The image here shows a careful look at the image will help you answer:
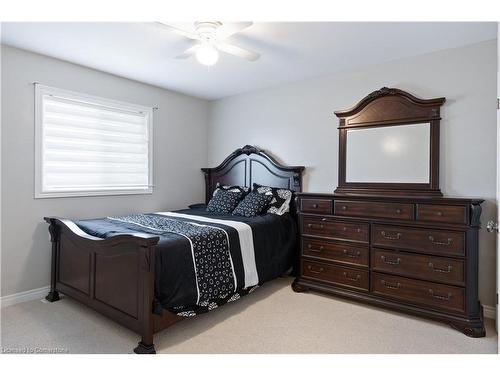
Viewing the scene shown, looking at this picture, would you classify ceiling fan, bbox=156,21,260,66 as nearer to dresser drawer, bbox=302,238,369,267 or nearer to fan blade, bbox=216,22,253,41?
fan blade, bbox=216,22,253,41

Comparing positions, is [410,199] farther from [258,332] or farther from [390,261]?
[258,332]

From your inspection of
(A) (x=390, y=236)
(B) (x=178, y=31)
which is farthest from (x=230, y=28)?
(A) (x=390, y=236)

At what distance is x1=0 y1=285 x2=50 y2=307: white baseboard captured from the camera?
2785 millimetres

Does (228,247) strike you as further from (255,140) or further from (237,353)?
(255,140)

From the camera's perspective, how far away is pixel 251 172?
416cm

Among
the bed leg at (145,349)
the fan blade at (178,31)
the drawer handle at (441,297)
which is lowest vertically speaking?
the bed leg at (145,349)

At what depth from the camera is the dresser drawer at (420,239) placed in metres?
2.39

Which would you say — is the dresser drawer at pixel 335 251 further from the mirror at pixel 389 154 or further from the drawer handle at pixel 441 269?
the mirror at pixel 389 154

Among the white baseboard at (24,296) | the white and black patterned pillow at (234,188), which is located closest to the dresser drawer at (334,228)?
the white and black patterned pillow at (234,188)

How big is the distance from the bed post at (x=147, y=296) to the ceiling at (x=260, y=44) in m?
1.72

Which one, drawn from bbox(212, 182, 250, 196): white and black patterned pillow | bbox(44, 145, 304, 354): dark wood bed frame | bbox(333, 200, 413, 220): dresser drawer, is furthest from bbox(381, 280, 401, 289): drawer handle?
bbox(212, 182, 250, 196): white and black patterned pillow

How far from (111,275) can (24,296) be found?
1302mm
